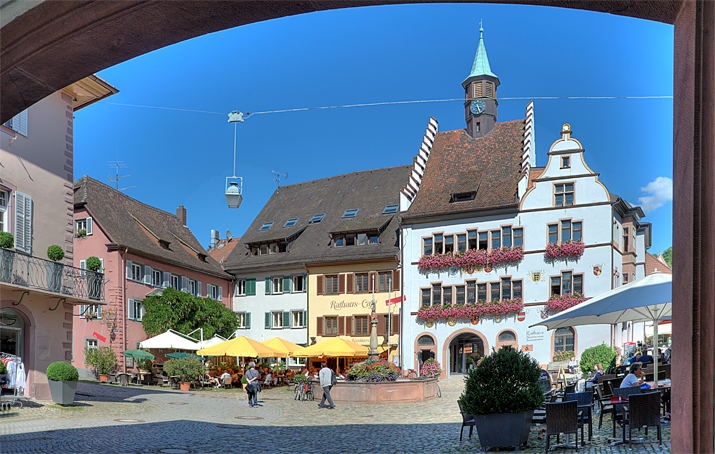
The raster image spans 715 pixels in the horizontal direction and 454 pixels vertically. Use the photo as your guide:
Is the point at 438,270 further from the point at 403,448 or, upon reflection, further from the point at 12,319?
the point at 403,448

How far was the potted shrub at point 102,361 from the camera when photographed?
3183 cm

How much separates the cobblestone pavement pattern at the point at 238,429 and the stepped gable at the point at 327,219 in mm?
18690

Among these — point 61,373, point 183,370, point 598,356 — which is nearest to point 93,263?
point 61,373

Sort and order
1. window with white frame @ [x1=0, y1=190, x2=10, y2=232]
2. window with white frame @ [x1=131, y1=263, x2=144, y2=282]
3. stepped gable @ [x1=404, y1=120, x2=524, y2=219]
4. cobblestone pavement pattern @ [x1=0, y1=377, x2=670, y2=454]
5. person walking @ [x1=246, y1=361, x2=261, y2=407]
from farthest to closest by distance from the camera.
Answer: stepped gable @ [x1=404, y1=120, x2=524, y2=219], window with white frame @ [x1=131, y1=263, x2=144, y2=282], person walking @ [x1=246, y1=361, x2=261, y2=407], window with white frame @ [x1=0, y1=190, x2=10, y2=232], cobblestone pavement pattern @ [x1=0, y1=377, x2=670, y2=454]

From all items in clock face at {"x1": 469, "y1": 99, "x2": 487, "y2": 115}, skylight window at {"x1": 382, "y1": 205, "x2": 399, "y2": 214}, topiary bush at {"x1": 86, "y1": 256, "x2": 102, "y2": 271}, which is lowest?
topiary bush at {"x1": 86, "y1": 256, "x2": 102, "y2": 271}

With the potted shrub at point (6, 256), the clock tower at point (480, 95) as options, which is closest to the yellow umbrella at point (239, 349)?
the potted shrub at point (6, 256)

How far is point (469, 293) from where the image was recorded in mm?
35094

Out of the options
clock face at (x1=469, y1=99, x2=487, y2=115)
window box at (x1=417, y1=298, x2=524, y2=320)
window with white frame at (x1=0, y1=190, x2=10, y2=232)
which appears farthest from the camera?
clock face at (x1=469, y1=99, x2=487, y2=115)

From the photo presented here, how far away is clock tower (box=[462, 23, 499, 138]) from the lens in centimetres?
4050

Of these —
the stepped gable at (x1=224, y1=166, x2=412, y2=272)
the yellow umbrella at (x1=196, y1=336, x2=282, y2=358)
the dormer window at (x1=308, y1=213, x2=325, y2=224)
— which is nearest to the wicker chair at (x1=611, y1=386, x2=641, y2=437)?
the yellow umbrella at (x1=196, y1=336, x2=282, y2=358)

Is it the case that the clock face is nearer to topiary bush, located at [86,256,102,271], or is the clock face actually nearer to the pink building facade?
the pink building facade

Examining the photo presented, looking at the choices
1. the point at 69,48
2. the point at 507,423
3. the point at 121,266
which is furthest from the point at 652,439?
the point at 121,266

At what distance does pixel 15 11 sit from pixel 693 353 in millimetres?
4449

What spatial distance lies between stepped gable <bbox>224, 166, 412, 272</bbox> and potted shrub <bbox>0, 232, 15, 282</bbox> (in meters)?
22.9
